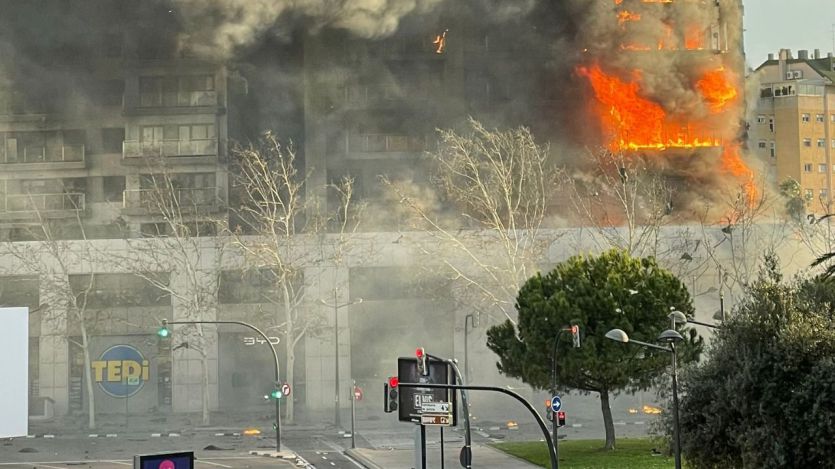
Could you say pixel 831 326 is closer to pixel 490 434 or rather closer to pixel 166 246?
pixel 490 434

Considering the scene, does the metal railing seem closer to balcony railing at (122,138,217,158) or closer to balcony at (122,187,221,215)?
balcony at (122,187,221,215)

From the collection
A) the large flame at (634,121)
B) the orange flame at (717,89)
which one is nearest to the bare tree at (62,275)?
the large flame at (634,121)

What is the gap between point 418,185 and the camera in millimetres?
88125

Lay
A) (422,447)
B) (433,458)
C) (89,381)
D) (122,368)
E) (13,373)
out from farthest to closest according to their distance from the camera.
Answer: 1. (122,368)
2. (89,381)
3. (433,458)
4. (422,447)
5. (13,373)

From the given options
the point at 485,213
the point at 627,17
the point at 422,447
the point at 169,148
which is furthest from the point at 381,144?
the point at 422,447

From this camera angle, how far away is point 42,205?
88375 mm

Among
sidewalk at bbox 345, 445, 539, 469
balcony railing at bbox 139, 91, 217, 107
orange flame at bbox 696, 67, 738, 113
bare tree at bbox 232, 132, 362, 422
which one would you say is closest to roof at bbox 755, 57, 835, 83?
orange flame at bbox 696, 67, 738, 113

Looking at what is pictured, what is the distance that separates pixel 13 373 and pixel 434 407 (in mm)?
17584

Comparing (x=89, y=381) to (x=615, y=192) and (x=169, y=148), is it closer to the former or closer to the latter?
(x=169, y=148)

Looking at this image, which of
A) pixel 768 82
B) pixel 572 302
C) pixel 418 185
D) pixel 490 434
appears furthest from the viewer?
pixel 768 82

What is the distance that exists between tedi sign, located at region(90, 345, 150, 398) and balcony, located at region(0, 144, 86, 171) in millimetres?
14263

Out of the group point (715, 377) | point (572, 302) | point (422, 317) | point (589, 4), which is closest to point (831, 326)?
point (715, 377)

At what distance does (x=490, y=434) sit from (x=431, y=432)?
3582 mm

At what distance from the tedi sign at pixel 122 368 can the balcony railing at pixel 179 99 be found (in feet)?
56.6
